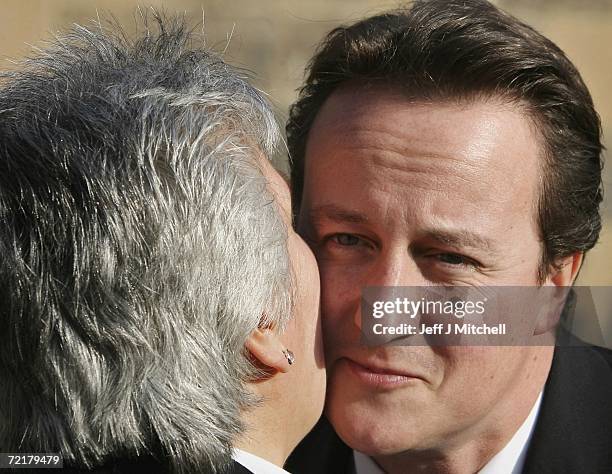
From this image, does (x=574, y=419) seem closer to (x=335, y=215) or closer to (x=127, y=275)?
(x=335, y=215)

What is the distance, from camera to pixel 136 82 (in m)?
1.97

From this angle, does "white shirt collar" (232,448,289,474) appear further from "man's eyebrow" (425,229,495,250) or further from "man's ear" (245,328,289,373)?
"man's eyebrow" (425,229,495,250)

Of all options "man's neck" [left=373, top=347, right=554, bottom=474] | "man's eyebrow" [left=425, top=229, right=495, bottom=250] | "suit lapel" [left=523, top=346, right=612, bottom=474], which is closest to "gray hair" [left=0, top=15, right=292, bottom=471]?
"man's eyebrow" [left=425, top=229, right=495, bottom=250]

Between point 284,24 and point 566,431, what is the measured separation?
13.3 ft

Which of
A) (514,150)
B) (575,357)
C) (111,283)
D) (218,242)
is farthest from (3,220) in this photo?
(575,357)

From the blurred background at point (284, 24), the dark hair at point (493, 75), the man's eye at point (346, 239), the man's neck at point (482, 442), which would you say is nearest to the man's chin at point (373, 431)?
the man's neck at point (482, 442)

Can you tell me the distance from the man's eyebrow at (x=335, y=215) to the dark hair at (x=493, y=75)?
0.07 metres

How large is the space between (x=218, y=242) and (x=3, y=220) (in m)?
0.41

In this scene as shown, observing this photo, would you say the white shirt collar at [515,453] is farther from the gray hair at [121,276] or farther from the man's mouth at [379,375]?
the gray hair at [121,276]

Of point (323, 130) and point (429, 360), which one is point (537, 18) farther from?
point (429, 360)

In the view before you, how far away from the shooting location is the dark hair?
2668mm

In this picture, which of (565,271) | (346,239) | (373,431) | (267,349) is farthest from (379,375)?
(565,271)

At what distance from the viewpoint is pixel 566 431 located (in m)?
2.68

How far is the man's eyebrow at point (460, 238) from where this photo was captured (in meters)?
2.47
